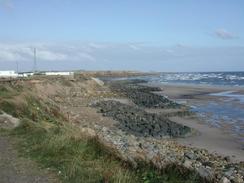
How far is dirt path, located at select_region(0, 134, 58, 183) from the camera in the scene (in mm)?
7047

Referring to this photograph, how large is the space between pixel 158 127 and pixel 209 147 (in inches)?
168

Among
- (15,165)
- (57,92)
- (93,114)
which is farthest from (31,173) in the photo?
(57,92)

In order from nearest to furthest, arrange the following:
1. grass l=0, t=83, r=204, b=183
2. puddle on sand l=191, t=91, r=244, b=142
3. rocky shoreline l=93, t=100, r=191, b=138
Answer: grass l=0, t=83, r=204, b=183
rocky shoreline l=93, t=100, r=191, b=138
puddle on sand l=191, t=91, r=244, b=142

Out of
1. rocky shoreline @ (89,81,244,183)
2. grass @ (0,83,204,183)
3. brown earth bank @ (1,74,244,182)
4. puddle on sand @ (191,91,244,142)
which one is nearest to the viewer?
grass @ (0,83,204,183)

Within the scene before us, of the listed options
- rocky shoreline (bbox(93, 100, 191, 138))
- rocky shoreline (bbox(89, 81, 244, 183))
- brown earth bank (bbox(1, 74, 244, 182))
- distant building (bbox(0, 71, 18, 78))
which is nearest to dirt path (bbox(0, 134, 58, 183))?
brown earth bank (bbox(1, 74, 244, 182))

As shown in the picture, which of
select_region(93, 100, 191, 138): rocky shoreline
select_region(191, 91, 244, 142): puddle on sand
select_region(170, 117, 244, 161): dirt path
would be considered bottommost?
select_region(191, 91, 244, 142): puddle on sand

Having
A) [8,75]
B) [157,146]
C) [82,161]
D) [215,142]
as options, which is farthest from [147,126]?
[8,75]

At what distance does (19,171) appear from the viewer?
7.57 metres

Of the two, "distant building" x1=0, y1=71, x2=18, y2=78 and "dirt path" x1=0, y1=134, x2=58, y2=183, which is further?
"distant building" x1=0, y1=71, x2=18, y2=78

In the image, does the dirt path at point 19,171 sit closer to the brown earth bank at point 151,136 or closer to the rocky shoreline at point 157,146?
the brown earth bank at point 151,136

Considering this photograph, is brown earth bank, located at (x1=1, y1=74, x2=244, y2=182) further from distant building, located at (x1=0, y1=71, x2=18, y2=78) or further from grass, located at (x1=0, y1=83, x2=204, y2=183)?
distant building, located at (x1=0, y1=71, x2=18, y2=78)

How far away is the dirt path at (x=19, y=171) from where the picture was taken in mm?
7047

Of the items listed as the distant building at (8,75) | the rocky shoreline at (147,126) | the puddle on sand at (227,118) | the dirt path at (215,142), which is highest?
the distant building at (8,75)

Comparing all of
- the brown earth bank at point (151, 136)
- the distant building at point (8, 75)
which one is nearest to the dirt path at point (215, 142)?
the brown earth bank at point (151, 136)
